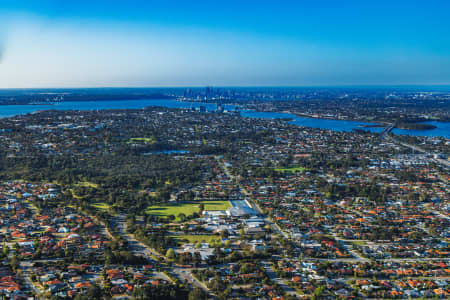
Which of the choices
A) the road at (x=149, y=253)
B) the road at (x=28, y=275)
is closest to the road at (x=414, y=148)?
the road at (x=149, y=253)

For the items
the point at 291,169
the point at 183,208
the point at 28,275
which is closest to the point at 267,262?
the point at 183,208

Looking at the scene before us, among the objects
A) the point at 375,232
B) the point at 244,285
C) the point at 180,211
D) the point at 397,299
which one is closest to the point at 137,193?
the point at 180,211

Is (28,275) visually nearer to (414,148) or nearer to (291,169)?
(291,169)

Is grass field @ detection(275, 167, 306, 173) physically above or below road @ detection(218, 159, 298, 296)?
above

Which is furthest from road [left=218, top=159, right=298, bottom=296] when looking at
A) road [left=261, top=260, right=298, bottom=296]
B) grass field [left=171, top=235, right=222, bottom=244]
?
grass field [left=171, top=235, right=222, bottom=244]

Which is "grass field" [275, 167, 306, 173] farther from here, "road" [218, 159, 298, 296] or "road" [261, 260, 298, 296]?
"road" [261, 260, 298, 296]

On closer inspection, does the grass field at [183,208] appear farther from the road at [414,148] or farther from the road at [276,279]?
the road at [414,148]

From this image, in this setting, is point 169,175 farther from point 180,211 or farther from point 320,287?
point 320,287
